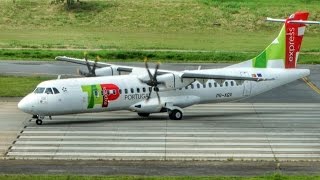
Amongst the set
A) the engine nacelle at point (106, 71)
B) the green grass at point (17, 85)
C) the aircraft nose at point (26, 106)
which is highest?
the engine nacelle at point (106, 71)

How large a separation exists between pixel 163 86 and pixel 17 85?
17.9m

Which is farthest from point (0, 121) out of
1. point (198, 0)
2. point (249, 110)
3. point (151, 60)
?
point (198, 0)

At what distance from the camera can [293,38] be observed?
170 feet

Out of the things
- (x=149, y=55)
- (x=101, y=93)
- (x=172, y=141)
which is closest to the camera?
(x=172, y=141)

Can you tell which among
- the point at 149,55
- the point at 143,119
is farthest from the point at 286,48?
the point at 149,55

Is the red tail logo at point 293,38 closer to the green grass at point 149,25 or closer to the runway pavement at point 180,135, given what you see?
the runway pavement at point 180,135

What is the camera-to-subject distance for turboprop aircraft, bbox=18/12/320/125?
4544cm

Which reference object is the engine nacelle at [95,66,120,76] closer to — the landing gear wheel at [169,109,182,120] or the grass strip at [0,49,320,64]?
the landing gear wheel at [169,109,182,120]

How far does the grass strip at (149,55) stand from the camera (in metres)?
81.8

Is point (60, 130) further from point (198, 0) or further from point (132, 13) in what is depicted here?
point (198, 0)

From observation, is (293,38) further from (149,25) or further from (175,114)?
(149,25)

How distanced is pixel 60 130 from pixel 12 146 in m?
4.54

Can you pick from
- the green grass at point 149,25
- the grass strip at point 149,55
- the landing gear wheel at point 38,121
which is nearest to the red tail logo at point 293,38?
the landing gear wheel at point 38,121

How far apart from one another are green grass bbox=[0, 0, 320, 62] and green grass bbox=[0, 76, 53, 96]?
25.2 m
